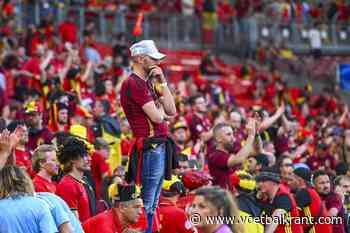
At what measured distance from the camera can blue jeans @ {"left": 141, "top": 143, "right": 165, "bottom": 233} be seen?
9625 mm

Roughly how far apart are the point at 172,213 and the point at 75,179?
113 cm

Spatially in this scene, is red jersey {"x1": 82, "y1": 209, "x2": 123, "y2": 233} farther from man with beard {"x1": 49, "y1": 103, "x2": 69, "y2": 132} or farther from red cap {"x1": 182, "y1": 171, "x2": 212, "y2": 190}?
man with beard {"x1": 49, "y1": 103, "x2": 69, "y2": 132}

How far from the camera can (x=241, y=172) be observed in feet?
40.5

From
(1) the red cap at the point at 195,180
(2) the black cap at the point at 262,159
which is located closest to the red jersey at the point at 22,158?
(1) the red cap at the point at 195,180

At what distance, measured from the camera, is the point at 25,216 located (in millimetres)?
8031

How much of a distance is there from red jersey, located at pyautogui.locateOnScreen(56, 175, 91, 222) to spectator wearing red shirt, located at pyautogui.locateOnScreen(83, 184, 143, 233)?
382 millimetres

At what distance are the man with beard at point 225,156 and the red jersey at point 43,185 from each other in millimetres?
2182

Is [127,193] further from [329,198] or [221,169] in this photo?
[329,198]

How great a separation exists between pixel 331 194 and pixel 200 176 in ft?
6.92

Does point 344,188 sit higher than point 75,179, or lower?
lower

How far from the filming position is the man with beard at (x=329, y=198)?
12.0 metres

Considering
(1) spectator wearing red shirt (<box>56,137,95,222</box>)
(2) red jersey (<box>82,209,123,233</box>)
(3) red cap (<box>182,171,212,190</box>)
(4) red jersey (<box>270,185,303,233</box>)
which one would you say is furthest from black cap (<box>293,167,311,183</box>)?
(2) red jersey (<box>82,209,123,233</box>)

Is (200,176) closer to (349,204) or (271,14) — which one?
(349,204)

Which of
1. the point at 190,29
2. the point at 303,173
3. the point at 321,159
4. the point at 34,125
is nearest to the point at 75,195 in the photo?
the point at 34,125
